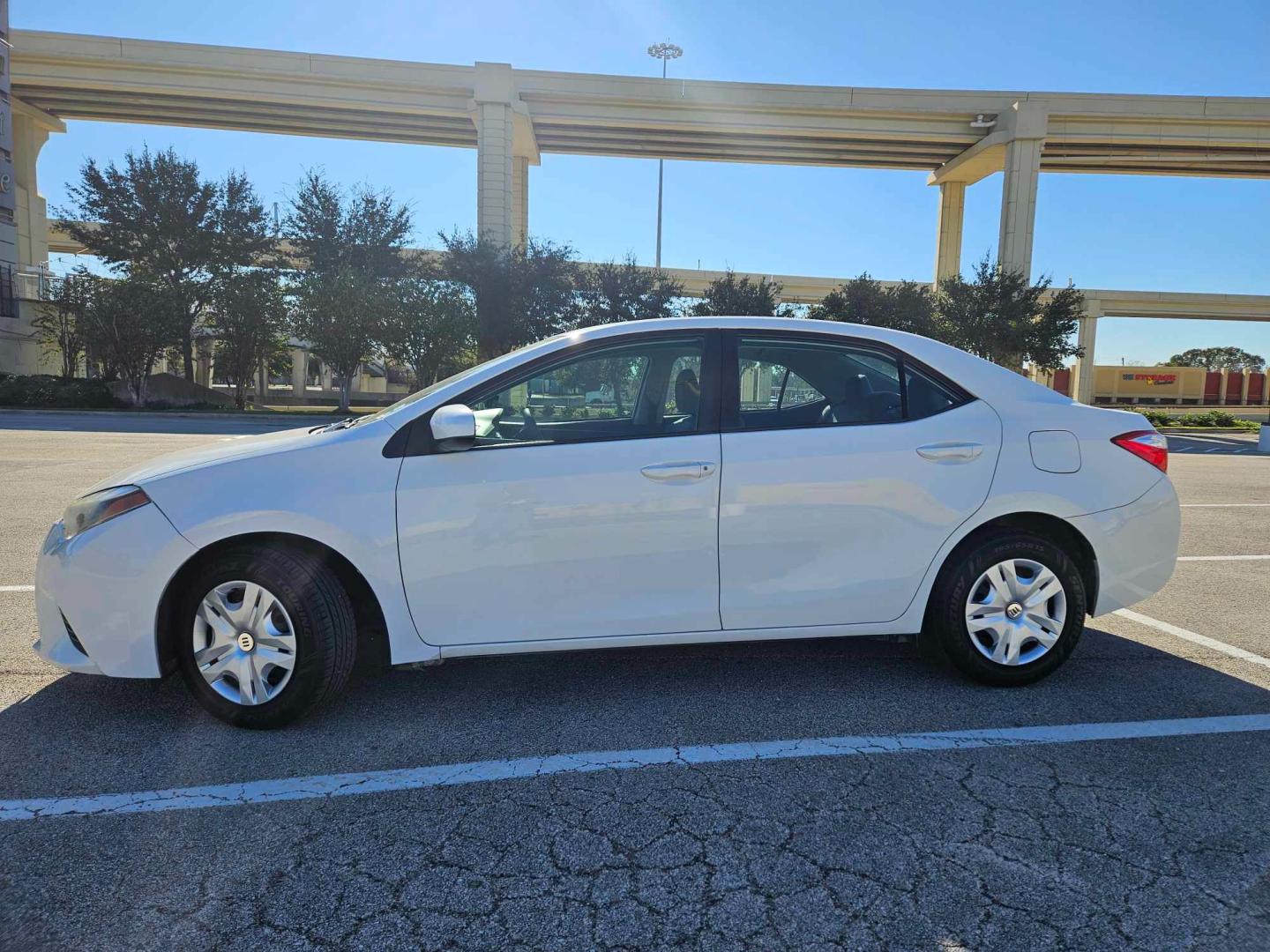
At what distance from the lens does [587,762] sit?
293 centimetres

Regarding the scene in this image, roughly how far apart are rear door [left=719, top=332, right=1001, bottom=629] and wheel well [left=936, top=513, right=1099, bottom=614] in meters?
0.13

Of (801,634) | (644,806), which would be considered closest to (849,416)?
(801,634)

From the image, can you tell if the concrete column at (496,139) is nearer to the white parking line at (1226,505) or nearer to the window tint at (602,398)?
the white parking line at (1226,505)

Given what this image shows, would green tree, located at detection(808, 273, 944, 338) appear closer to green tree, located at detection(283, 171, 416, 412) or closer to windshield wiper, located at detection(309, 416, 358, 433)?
green tree, located at detection(283, 171, 416, 412)

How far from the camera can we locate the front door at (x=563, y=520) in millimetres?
3166

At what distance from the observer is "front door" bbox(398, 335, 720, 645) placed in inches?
125

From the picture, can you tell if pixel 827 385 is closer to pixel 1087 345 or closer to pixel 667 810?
pixel 667 810

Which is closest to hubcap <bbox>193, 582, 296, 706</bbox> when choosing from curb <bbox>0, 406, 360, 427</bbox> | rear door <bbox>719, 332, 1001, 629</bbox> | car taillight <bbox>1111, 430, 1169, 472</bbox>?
rear door <bbox>719, 332, 1001, 629</bbox>

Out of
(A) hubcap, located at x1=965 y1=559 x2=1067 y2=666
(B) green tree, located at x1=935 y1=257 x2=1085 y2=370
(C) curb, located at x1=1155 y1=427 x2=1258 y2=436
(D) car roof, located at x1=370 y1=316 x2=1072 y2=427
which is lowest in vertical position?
(A) hubcap, located at x1=965 y1=559 x2=1067 y2=666

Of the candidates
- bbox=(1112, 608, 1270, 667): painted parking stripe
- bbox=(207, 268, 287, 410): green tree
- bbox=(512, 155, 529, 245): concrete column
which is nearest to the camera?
bbox=(1112, 608, 1270, 667): painted parking stripe

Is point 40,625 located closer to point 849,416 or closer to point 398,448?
point 398,448

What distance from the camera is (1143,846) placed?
7.89 feet

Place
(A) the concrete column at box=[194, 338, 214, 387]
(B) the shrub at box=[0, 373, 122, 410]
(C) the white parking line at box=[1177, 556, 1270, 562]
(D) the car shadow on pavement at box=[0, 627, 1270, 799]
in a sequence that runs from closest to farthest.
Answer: (D) the car shadow on pavement at box=[0, 627, 1270, 799], (C) the white parking line at box=[1177, 556, 1270, 562], (B) the shrub at box=[0, 373, 122, 410], (A) the concrete column at box=[194, 338, 214, 387]

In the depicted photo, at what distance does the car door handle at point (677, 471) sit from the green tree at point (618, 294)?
34.3 meters
